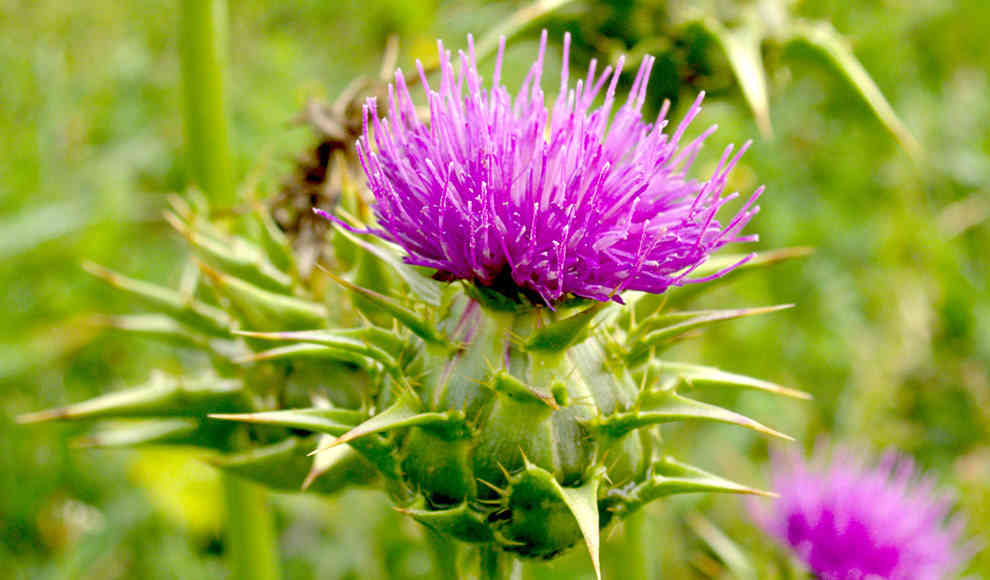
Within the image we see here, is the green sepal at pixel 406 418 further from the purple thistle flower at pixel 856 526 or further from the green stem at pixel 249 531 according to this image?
the purple thistle flower at pixel 856 526

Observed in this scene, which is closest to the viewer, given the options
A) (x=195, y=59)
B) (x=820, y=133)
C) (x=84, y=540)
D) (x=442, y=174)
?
(x=442, y=174)

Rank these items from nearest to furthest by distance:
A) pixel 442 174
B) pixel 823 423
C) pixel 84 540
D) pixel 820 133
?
pixel 442 174, pixel 84 540, pixel 823 423, pixel 820 133

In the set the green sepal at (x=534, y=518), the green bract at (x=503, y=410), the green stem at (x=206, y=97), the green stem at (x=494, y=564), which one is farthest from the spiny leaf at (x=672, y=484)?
the green stem at (x=206, y=97)

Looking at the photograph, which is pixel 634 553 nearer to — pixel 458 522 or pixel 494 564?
pixel 494 564

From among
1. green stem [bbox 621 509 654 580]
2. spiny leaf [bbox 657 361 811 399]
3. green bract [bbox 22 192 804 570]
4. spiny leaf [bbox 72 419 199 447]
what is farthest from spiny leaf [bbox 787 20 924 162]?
spiny leaf [bbox 72 419 199 447]

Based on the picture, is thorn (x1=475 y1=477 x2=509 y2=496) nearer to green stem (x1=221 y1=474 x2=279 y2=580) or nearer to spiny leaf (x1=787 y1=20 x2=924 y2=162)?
green stem (x1=221 y1=474 x2=279 y2=580)

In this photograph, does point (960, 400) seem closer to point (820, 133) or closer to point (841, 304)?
point (841, 304)

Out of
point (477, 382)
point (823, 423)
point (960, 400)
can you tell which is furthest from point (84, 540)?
point (960, 400)

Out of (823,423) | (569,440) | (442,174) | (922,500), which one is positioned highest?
(442,174)
